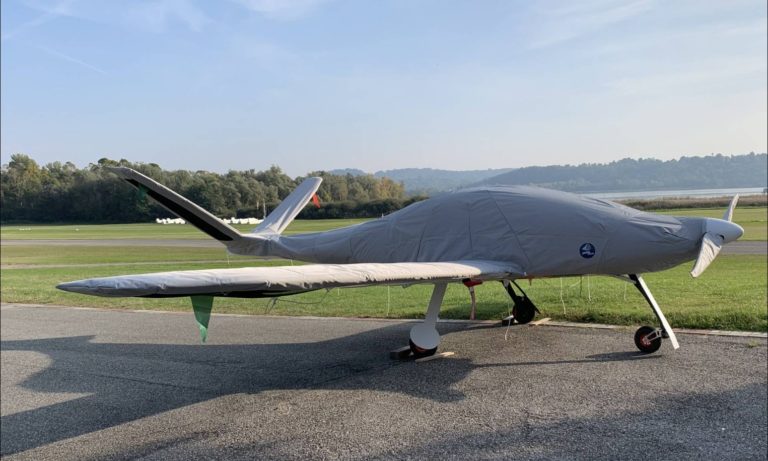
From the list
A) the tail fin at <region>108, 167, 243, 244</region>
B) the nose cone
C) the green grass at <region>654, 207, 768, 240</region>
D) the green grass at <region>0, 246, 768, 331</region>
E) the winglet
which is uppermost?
the tail fin at <region>108, 167, 243, 244</region>

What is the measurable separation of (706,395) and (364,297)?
928 centimetres

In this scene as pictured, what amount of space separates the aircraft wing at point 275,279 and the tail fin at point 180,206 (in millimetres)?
1635

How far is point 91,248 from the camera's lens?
110 ft

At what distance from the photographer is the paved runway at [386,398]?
464cm

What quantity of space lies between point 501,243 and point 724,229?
9.03 ft

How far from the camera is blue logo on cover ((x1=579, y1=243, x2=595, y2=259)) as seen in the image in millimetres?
6531

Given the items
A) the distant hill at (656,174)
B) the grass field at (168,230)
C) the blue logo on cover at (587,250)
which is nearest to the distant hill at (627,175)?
the distant hill at (656,174)

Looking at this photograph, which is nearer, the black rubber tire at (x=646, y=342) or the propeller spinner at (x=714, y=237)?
the propeller spinner at (x=714, y=237)

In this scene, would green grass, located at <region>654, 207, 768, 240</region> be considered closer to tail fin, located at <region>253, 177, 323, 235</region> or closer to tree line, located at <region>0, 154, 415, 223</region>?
tail fin, located at <region>253, 177, 323, 235</region>

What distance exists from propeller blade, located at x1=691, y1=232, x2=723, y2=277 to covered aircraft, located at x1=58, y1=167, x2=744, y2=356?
16mm

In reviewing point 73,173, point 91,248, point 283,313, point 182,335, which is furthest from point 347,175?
point 91,248

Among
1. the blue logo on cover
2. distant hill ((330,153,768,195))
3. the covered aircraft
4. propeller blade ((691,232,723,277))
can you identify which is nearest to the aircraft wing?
the covered aircraft

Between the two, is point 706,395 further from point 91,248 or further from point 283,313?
point 91,248

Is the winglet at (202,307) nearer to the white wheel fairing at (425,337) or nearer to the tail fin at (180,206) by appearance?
the tail fin at (180,206)
